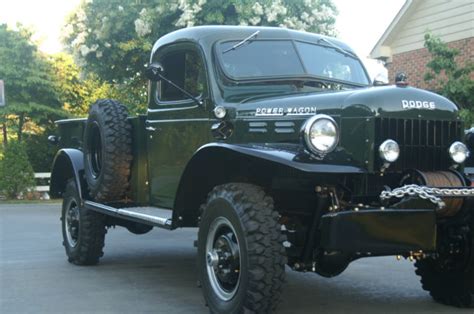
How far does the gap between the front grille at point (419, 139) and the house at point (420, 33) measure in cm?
886

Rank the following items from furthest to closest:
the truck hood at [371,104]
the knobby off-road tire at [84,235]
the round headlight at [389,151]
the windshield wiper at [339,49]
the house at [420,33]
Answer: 1. the house at [420,33]
2. the knobby off-road tire at [84,235]
3. the windshield wiper at [339,49]
4. the truck hood at [371,104]
5. the round headlight at [389,151]

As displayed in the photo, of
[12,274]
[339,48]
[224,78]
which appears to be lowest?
[12,274]

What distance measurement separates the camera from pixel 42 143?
956 inches

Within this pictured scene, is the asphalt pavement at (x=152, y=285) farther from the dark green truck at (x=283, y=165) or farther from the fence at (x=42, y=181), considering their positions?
the fence at (x=42, y=181)

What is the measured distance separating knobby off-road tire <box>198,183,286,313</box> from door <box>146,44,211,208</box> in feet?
3.32

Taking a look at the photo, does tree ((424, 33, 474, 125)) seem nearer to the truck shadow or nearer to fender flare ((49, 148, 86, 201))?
the truck shadow

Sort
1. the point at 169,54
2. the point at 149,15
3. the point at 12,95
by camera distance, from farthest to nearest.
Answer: the point at 12,95 → the point at 149,15 → the point at 169,54

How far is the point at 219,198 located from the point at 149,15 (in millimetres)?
12389

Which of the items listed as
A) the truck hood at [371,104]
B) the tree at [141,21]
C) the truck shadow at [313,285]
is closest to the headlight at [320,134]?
the truck hood at [371,104]

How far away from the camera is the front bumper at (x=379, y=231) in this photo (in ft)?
13.1

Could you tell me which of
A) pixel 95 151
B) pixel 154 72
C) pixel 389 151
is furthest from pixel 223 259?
pixel 95 151

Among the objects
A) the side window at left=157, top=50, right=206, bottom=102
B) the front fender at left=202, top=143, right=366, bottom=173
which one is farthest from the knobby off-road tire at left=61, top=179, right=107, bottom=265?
the front fender at left=202, top=143, right=366, bottom=173

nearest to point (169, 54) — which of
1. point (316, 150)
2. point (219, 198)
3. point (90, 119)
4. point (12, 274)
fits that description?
point (90, 119)

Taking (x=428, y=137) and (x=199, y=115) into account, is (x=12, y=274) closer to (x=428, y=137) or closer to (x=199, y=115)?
(x=199, y=115)
